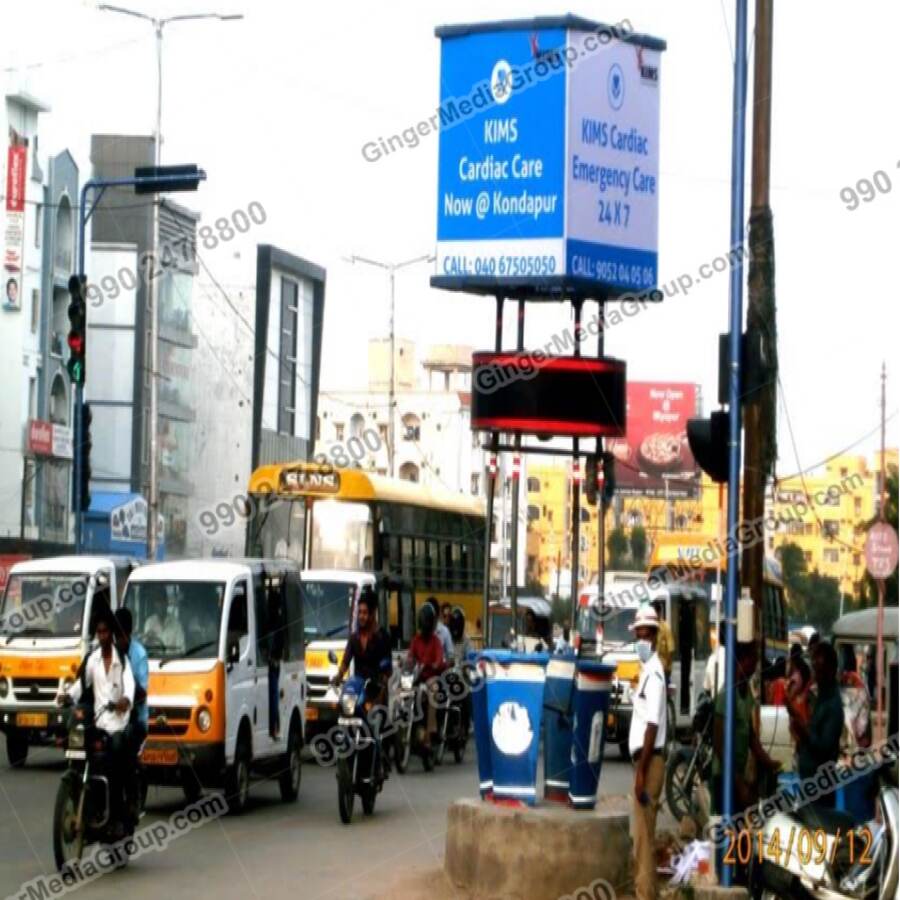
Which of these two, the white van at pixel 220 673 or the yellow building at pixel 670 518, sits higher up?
the yellow building at pixel 670 518

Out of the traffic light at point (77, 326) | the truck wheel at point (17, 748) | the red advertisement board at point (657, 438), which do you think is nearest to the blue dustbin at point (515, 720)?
the truck wheel at point (17, 748)

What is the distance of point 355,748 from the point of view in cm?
1903

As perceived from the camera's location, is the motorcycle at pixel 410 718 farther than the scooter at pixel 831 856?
Yes

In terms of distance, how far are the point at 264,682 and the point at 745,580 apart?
288 inches

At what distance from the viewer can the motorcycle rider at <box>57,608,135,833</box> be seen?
15227mm

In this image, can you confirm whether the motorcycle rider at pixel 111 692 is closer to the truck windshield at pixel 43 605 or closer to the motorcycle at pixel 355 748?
the motorcycle at pixel 355 748

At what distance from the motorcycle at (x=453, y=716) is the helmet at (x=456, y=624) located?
3702mm

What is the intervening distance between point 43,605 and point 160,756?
5.88 m

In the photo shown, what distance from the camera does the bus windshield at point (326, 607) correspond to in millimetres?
27484

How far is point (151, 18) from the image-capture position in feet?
145

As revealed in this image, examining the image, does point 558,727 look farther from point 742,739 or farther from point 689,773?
point 689,773

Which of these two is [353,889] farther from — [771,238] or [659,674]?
[771,238]

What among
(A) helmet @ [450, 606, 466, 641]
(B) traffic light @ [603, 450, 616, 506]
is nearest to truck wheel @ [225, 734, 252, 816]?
(B) traffic light @ [603, 450, 616, 506]

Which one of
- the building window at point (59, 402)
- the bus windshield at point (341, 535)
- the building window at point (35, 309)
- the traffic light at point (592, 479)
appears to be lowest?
the bus windshield at point (341, 535)
